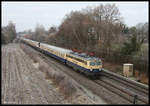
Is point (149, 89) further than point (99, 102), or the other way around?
point (149, 89)

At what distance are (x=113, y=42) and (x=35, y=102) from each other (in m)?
17.9

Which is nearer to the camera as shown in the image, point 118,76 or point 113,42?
point 118,76

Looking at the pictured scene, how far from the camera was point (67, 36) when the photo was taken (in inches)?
1729

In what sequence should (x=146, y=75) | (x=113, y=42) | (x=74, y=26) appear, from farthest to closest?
(x=74, y=26)
(x=113, y=42)
(x=146, y=75)

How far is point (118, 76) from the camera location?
19.3m

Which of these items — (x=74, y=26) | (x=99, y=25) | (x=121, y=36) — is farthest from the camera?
(x=74, y=26)

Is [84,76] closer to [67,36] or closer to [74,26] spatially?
[74,26]

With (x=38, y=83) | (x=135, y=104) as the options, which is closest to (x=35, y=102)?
(x=38, y=83)

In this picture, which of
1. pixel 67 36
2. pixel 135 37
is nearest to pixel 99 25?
pixel 135 37

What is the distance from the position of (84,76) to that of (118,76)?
13.0 ft

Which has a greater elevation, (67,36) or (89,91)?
(67,36)

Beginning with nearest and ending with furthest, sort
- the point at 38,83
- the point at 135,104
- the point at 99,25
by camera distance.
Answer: the point at 135,104
the point at 38,83
the point at 99,25

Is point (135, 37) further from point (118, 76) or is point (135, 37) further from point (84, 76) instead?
point (84, 76)

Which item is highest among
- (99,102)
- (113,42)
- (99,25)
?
(99,25)
